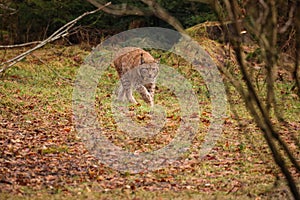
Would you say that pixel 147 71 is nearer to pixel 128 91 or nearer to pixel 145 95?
pixel 128 91

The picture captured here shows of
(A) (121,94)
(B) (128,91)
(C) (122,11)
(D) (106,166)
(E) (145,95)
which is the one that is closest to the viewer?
(C) (122,11)

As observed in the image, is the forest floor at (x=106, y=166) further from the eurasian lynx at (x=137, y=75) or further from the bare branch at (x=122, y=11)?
the bare branch at (x=122, y=11)

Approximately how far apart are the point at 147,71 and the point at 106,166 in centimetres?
572

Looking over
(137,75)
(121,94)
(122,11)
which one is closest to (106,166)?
(122,11)

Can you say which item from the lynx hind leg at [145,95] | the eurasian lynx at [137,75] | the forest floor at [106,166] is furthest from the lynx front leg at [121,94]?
the lynx hind leg at [145,95]

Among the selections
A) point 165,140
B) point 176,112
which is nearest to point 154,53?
point 176,112

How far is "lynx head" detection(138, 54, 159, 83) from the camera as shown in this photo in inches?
555

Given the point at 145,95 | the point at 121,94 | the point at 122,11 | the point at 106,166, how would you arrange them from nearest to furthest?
the point at 122,11 → the point at 106,166 → the point at 145,95 → the point at 121,94

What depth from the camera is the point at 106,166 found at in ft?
28.6

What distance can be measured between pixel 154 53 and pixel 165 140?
10550 mm

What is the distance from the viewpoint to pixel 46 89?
16.0 meters

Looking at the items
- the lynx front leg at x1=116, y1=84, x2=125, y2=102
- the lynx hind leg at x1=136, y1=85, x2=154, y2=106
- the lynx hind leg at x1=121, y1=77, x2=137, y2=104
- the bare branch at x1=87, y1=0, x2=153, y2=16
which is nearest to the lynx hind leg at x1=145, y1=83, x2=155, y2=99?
the lynx hind leg at x1=136, y1=85, x2=154, y2=106

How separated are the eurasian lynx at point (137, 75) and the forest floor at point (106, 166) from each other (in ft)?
1.23

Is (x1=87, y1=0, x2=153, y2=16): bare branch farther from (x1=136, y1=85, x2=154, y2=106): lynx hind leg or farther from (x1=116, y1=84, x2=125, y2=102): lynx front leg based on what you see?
(x1=116, y1=84, x2=125, y2=102): lynx front leg
